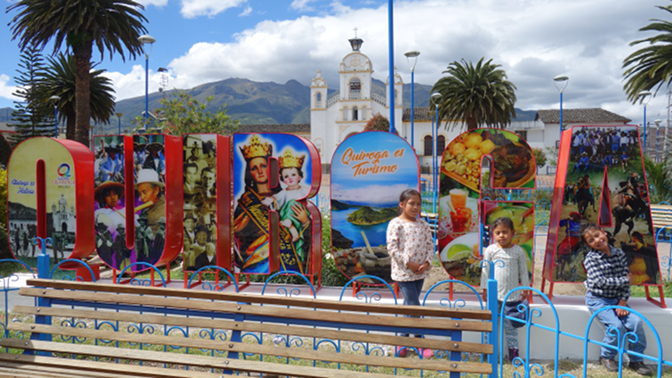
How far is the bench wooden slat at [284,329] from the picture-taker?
2.77 m

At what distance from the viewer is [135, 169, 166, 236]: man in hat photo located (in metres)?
A: 5.67

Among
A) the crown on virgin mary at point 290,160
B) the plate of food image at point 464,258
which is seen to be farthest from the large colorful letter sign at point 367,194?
the plate of food image at point 464,258

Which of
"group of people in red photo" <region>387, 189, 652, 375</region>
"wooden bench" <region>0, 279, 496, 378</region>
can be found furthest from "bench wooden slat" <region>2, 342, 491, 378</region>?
"group of people in red photo" <region>387, 189, 652, 375</region>

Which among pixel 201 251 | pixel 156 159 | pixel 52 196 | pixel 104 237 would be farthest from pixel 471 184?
pixel 52 196

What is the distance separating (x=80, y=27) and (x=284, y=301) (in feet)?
56.2

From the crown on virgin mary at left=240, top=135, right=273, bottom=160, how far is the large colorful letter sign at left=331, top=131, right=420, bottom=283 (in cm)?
87

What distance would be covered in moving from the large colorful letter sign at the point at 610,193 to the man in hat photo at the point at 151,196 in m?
4.92

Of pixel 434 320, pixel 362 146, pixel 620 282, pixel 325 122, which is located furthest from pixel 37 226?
pixel 325 122

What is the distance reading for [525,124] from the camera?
4928cm

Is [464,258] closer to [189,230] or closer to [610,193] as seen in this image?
[610,193]

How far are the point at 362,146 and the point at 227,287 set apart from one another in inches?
101

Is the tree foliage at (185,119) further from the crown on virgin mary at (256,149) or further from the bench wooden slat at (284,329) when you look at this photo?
the bench wooden slat at (284,329)

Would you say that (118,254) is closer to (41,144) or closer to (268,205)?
(41,144)

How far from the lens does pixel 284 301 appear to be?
3.12m
